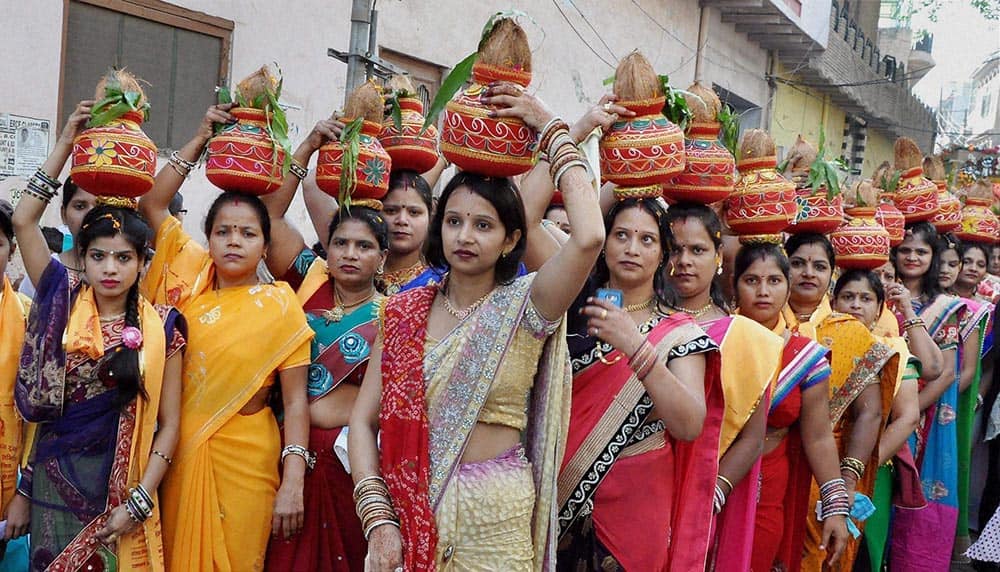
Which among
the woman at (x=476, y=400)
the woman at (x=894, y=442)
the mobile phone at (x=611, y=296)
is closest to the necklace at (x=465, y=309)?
the woman at (x=476, y=400)

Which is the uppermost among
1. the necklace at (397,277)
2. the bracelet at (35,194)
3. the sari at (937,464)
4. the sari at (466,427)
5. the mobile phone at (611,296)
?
the bracelet at (35,194)

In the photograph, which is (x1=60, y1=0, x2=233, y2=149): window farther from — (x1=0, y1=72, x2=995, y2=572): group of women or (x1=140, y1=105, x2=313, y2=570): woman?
(x1=140, y1=105, x2=313, y2=570): woman

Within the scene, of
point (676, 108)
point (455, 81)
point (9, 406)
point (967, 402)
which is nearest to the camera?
point (455, 81)

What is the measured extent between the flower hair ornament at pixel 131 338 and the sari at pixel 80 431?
0.13ft

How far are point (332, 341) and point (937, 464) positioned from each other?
409 cm

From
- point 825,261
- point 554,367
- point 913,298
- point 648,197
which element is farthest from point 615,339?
point 913,298

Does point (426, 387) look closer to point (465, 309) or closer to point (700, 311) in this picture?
point (465, 309)

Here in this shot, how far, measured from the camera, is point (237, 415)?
12.0 ft

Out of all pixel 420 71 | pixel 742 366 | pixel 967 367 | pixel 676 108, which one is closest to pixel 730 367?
pixel 742 366

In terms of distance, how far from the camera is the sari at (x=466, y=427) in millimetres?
2674

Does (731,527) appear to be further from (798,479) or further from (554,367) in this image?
(554,367)

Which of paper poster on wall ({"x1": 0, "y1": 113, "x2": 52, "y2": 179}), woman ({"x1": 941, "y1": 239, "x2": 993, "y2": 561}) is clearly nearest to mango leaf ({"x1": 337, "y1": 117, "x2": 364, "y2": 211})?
paper poster on wall ({"x1": 0, "y1": 113, "x2": 52, "y2": 179})

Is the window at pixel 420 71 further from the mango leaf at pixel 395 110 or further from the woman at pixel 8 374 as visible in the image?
the woman at pixel 8 374

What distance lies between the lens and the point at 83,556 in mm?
3361
